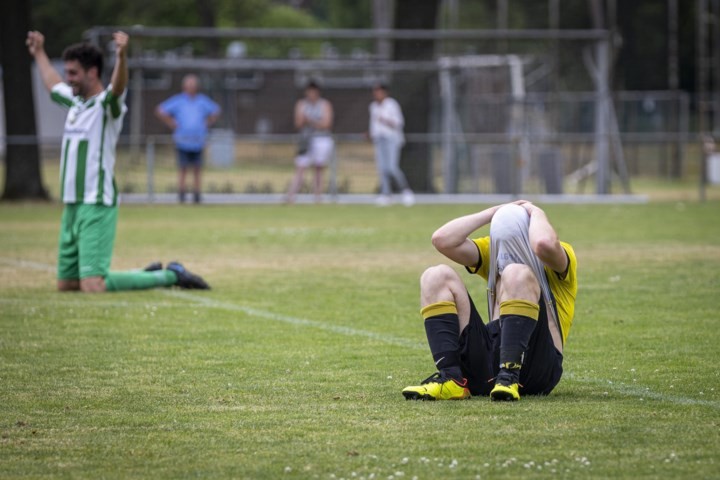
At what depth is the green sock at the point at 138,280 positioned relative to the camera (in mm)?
11781

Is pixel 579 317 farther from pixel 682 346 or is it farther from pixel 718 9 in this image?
pixel 718 9

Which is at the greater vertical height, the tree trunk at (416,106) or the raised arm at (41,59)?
the raised arm at (41,59)

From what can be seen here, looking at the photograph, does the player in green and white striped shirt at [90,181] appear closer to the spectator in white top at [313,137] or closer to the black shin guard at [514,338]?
the black shin guard at [514,338]

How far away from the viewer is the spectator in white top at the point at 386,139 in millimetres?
24672

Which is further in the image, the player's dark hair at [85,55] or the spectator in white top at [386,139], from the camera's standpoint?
the spectator in white top at [386,139]

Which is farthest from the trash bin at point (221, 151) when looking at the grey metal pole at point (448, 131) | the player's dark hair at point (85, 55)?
the player's dark hair at point (85, 55)

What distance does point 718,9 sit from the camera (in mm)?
37688

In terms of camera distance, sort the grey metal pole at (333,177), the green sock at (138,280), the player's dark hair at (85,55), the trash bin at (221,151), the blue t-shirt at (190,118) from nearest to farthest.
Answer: the player's dark hair at (85,55) → the green sock at (138,280) → the blue t-shirt at (190,118) → the trash bin at (221,151) → the grey metal pole at (333,177)

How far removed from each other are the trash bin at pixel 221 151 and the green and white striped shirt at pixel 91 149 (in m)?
14.0

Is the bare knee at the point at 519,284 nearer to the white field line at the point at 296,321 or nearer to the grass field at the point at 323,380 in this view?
the grass field at the point at 323,380

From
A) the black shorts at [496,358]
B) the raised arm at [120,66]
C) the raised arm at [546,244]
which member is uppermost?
the raised arm at [120,66]

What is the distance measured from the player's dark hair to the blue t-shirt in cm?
1238

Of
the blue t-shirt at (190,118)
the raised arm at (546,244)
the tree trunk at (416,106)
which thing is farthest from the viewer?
the tree trunk at (416,106)

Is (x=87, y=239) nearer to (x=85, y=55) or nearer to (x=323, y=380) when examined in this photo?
(x=85, y=55)
